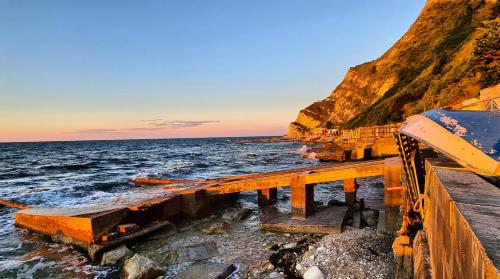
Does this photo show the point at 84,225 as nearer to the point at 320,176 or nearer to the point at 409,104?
the point at 320,176

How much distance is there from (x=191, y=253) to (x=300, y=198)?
3501 millimetres

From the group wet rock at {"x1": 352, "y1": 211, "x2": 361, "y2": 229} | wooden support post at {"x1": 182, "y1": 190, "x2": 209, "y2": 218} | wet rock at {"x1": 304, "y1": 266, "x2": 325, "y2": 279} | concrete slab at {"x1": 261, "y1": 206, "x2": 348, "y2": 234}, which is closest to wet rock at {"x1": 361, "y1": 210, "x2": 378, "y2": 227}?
wet rock at {"x1": 352, "y1": 211, "x2": 361, "y2": 229}

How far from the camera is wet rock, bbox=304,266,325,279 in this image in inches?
228

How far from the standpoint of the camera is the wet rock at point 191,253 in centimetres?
726

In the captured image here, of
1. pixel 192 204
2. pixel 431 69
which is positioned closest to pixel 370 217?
pixel 192 204

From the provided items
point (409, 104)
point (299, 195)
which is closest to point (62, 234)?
point (299, 195)

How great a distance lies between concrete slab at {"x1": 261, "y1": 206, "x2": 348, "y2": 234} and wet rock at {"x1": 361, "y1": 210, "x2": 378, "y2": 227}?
1.79 feet

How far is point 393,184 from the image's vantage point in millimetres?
8117

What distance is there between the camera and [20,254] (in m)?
8.27

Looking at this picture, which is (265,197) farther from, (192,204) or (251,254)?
(251,254)

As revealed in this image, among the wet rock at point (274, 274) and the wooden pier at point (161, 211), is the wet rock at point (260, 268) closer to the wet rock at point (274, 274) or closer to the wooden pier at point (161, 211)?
the wet rock at point (274, 274)

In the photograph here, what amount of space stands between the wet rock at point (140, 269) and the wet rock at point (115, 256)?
105 cm

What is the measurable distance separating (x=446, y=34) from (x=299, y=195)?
71447 mm

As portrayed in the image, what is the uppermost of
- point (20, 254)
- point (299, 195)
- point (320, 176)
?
point (320, 176)
